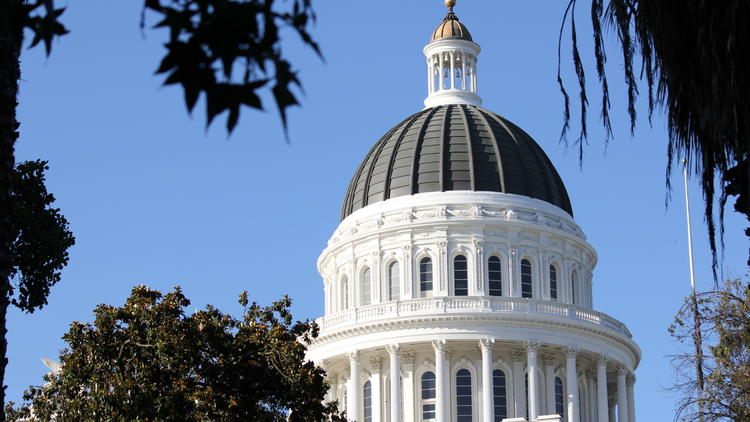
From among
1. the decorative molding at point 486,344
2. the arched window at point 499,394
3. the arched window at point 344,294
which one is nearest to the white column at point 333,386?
the arched window at point 344,294

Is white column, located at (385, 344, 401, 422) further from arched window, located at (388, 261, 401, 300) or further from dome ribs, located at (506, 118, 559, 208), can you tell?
dome ribs, located at (506, 118, 559, 208)

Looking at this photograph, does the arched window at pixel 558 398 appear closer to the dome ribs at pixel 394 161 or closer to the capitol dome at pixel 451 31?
the dome ribs at pixel 394 161

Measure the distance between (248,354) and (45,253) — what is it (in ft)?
25.5

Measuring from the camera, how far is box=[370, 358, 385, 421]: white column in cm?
9125

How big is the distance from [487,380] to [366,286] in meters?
11.0

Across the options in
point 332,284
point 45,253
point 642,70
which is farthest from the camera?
point 332,284

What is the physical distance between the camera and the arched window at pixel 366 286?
94.9 meters

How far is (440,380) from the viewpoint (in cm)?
8912

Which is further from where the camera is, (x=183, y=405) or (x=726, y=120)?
(x=183, y=405)

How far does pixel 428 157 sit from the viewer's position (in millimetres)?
96188

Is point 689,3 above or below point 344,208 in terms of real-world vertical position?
below

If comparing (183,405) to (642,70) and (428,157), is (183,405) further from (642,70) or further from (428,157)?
(428,157)

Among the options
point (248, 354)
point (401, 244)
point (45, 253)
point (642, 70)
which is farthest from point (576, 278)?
point (642, 70)

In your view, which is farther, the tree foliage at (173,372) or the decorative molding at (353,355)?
the decorative molding at (353,355)
